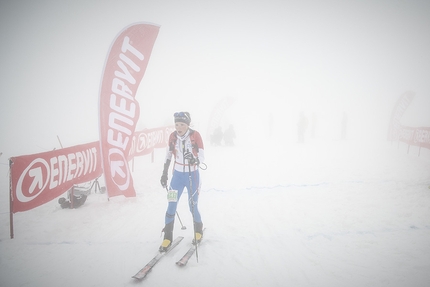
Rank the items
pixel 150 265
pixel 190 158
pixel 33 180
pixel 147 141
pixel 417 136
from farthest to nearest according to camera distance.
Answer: pixel 417 136, pixel 147 141, pixel 33 180, pixel 190 158, pixel 150 265

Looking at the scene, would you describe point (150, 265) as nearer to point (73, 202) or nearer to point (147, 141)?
point (73, 202)

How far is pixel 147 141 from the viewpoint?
10.8 metres

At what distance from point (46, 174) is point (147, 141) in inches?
254

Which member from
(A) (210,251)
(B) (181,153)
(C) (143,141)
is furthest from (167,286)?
(C) (143,141)

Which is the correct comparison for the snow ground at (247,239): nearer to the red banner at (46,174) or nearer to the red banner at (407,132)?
the red banner at (46,174)

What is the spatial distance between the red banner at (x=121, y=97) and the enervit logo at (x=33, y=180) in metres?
1.23

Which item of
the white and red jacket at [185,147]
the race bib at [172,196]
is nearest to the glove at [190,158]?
the white and red jacket at [185,147]

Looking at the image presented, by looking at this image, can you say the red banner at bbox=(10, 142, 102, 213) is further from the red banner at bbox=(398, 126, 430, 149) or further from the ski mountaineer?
the red banner at bbox=(398, 126, 430, 149)

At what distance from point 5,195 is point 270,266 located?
8456mm

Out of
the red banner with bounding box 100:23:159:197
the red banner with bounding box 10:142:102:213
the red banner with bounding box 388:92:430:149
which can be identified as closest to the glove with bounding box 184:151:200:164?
the red banner with bounding box 100:23:159:197

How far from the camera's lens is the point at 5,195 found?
6.12 meters

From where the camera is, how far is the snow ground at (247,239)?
2.79 m

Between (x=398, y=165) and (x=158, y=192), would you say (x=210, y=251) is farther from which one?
(x=398, y=165)

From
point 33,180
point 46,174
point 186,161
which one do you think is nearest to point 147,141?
point 46,174
